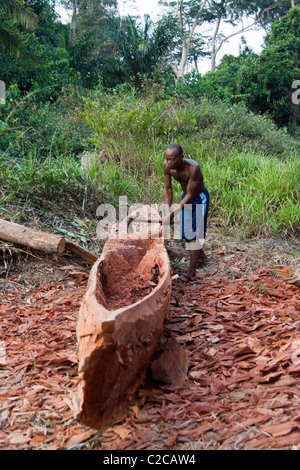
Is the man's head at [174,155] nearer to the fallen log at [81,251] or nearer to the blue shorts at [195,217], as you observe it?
the blue shorts at [195,217]

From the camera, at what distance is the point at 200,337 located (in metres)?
2.77

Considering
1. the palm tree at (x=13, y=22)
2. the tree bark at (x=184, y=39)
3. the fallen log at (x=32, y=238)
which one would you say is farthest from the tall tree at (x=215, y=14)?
the fallen log at (x=32, y=238)

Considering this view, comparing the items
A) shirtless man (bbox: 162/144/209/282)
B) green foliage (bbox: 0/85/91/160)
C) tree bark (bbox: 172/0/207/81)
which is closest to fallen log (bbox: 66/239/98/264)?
shirtless man (bbox: 162/144/209/282)

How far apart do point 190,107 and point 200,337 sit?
7.65 m

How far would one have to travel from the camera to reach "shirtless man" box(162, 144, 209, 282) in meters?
3.87

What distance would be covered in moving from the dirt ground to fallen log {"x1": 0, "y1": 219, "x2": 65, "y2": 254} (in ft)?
0.85

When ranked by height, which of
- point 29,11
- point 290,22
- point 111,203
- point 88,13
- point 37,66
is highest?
point 88,13

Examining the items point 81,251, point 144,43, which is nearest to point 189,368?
point 81,251

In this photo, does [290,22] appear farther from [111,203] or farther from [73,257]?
[73,257]

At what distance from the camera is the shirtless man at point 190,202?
387 cm

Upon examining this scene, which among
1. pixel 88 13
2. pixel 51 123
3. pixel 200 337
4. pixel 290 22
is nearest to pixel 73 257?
pixel 200 337

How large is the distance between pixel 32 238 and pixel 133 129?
A: 3.45 metres

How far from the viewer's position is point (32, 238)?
3748 mm

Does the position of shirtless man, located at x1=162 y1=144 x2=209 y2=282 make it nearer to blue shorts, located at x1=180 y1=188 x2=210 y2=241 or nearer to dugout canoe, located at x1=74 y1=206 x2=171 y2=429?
blue shorts, located at x1=180 y1=188 x2=210 y2=241
